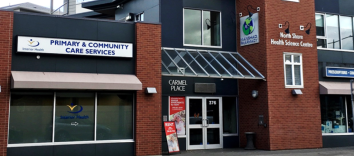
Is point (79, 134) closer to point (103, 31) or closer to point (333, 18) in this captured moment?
point (103, 31)

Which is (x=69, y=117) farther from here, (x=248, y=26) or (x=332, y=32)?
(x=332, y=32)

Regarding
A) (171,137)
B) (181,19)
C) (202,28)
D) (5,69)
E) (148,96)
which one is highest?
(181,19)

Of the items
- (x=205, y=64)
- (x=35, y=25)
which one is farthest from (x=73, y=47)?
(x=205, y=64)

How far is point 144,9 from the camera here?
17.7 m

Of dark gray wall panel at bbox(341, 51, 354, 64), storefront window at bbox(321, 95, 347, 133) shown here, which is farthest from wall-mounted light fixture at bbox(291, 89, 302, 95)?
dark gray wall panel at bbox(341, 51, 354, 64)

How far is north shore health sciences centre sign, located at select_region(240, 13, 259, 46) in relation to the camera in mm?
16672

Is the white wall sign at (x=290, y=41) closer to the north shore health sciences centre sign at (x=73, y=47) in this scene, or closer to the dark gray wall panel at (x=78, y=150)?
the north shore health sciences centre sign at (x=73, y=47)

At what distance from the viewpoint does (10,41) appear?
489 inches

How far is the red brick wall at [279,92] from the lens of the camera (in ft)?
52.4

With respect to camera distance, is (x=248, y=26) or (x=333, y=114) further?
(x=333, y=114)

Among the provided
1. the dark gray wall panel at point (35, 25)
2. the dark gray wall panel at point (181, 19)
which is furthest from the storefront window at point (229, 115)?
the dark gray wall panel at point (35, 25)

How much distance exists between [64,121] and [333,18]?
13324mm

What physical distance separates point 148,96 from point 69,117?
9.28 ft

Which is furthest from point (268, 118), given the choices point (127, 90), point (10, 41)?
point (10, 41)
